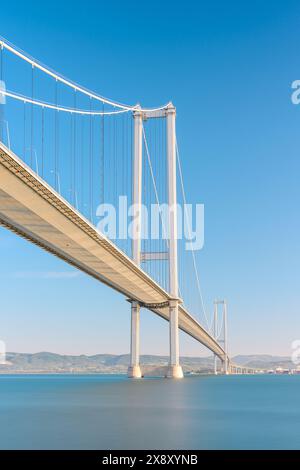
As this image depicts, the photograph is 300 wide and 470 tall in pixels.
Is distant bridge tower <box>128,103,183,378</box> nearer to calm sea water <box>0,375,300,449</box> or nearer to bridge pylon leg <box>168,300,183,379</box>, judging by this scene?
bridge pylon leg <box>168,300,183,379</box>

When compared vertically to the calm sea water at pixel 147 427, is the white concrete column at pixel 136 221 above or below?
above

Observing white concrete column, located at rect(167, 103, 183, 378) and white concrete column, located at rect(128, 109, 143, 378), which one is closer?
white concrete column, located at rect(128, 109, 143, 378)

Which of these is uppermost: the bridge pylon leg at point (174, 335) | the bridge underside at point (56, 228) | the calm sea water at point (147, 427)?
the bridge underside at point (56, 228)

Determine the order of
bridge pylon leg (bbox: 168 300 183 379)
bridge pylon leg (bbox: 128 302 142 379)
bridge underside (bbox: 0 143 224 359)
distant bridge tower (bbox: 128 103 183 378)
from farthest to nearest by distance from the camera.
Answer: bridge pylon leg (bbox: 128 302 142 379)
bridge pylon leg (bbox: 168 300 183 379)
distant bridge tower (bbox: 128 103 183 378)
bridge underside (bbox: 0 143 224 359)

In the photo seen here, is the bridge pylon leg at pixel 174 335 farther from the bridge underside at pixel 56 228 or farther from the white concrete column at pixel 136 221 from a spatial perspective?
the bridge underside at pixel 56 228

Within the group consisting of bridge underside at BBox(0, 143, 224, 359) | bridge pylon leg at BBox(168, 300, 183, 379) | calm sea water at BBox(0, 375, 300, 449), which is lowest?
calm sea water at BBox(0, 375, 300, 449)

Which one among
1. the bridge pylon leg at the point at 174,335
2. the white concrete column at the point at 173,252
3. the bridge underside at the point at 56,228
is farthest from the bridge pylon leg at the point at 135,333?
→ the bridge underside at the point at 56,228

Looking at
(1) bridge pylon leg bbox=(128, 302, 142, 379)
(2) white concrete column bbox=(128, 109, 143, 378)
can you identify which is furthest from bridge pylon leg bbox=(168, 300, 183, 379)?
(2) white concrete column bbox=(128, 109, 143, 378)
